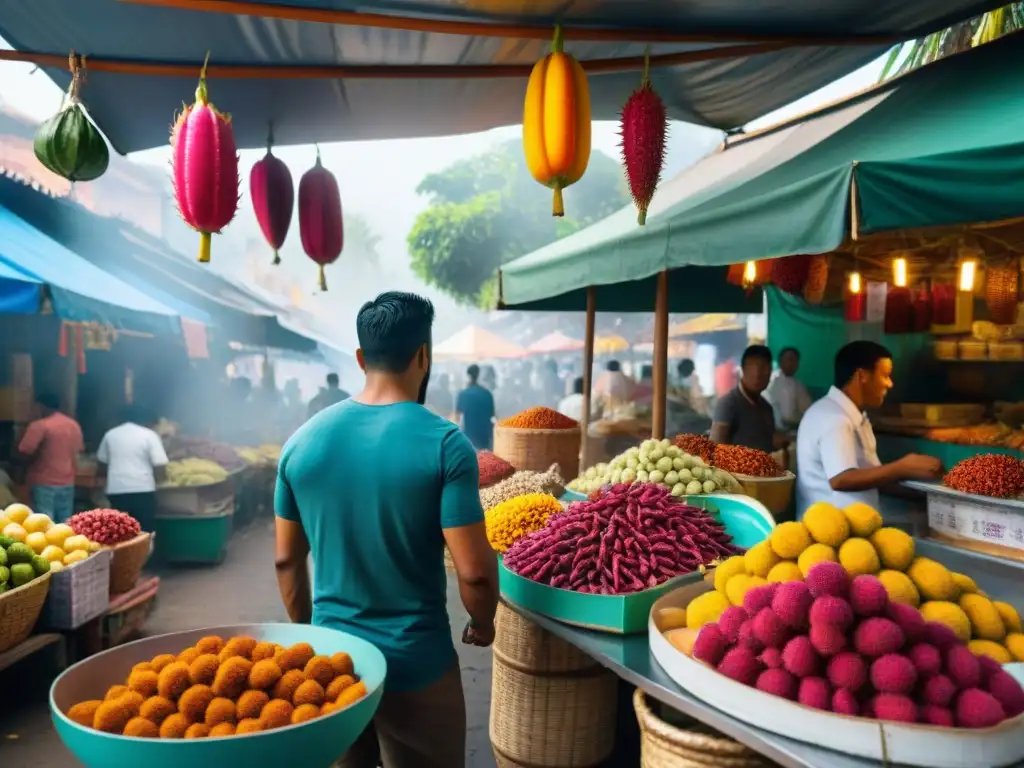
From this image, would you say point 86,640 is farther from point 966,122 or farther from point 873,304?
point 873,304

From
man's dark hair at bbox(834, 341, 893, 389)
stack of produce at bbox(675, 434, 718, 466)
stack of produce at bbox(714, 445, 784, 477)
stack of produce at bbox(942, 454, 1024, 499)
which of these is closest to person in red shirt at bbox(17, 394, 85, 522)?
stack of produce at bbox(675, 434, 718, 466)

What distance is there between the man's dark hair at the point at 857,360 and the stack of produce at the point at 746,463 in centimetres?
68

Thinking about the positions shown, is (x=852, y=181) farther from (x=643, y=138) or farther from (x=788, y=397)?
(x=788, y=397)

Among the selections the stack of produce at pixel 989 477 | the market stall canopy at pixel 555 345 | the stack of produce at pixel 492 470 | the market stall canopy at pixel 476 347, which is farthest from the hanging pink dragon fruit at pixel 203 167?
the market stall canopy at pixel 555 345

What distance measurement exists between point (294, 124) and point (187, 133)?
136cm

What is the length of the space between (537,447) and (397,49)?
3.02 m

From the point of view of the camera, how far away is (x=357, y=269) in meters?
77.6

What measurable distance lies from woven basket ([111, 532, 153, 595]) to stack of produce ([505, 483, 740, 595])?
3641mm

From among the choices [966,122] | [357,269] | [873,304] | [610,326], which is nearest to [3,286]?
[966,122]

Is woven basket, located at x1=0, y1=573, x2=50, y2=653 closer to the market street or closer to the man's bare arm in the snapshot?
the market street

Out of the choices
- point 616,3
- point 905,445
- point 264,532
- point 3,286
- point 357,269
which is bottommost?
point 264,532

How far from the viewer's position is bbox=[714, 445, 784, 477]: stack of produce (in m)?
4.45

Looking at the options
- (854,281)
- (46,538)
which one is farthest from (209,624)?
(854,281)

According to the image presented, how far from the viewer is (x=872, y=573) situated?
2.10 m
